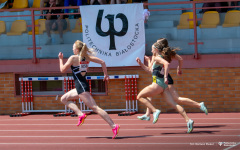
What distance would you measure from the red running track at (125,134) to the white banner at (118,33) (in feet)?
6.35

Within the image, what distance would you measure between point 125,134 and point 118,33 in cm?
510

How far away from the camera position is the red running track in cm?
1081

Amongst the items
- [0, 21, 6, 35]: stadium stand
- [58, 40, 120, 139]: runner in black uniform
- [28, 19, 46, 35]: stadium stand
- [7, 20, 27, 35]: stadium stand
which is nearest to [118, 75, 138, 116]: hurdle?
[28, 19, 46, 35]: stadium stand

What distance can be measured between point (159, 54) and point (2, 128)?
186 inches

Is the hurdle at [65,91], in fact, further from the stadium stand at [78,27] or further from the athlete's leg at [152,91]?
the athlete's leg at [152,91]

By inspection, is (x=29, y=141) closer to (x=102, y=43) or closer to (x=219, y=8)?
(x=102, y=43)

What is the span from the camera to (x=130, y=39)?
16891mm

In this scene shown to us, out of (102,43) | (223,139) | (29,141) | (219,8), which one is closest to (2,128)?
(29,141)

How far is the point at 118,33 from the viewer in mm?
16938

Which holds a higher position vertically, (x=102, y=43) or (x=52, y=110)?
(x=102, y=43)

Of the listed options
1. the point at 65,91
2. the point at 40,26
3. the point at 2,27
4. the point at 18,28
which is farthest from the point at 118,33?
the point at 2,27

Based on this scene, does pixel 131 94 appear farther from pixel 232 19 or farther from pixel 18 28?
pixel 18 28

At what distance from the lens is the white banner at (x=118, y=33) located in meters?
16.9

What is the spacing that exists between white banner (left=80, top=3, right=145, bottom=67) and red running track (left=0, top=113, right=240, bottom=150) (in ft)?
6.35
